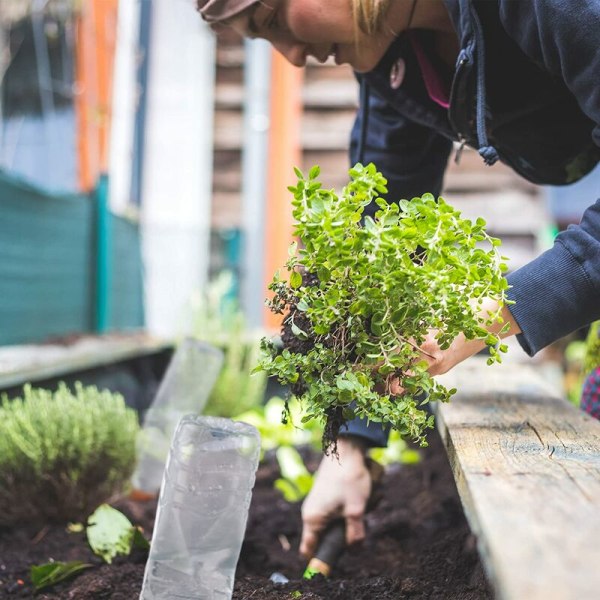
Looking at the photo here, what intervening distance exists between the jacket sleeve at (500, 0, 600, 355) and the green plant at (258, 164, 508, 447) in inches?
5.0

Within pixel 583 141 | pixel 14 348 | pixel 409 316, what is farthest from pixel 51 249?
pixel 409 316

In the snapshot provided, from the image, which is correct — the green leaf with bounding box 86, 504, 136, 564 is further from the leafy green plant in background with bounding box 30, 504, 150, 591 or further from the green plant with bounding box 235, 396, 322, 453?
the green plant with bounding box 235, 396, 322, 453

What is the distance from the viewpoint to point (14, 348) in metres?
3.43

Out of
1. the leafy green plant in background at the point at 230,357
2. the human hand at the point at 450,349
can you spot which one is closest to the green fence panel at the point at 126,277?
the leafy green plant in background at the point at 230,357

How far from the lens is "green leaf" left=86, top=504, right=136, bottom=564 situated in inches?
74.0

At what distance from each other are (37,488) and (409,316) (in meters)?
1.37

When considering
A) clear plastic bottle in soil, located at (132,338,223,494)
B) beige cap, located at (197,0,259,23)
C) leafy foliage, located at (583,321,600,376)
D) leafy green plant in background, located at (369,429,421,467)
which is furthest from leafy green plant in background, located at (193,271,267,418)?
beige cap, located at (197,0,259,23)

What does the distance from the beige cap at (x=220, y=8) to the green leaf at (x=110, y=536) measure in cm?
117

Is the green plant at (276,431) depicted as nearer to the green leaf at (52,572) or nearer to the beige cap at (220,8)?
the green leaf at (52,572)

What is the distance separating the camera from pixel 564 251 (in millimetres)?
1444

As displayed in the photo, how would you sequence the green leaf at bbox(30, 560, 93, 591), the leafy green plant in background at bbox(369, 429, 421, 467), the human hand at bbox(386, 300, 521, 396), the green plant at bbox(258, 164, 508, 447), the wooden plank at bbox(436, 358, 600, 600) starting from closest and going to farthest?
the wooden plank at bbox(436, 358, 600, 600), the green plant at bbox(258, 164, 508, 447), the human hand at bbox(386, 300, 521, 396), the green leaf at bbox(30, 560, 93, 591), the leafy green plant in background at bbox(369, 429, 421, 467)

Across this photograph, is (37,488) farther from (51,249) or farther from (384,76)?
(51,249)

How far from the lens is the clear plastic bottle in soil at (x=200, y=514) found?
1374 mm

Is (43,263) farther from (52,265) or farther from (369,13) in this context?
(369,13)
